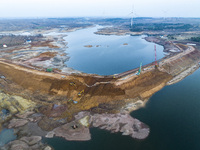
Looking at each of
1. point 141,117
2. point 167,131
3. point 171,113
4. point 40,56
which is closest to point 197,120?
point 171,113

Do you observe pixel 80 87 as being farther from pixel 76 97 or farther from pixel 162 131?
pixel 162 131

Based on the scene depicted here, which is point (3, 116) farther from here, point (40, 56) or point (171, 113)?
point (40, 56)

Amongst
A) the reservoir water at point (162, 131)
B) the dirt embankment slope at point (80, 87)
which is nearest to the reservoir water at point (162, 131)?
the reservoir water at point (162, 131)

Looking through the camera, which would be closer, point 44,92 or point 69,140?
point 69,140

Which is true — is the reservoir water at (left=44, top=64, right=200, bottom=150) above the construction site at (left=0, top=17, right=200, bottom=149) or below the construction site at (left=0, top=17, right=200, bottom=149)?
below

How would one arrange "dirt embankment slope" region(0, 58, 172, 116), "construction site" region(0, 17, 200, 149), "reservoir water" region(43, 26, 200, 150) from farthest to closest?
"dirt embankment slope" region(0, 58, 172, 116) < "construction site" region(0, 17, 200, 149) < "reservoir water" region(43, 26, 200, 150)

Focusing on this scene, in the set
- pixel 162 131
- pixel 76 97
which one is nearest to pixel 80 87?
pixel 76 97

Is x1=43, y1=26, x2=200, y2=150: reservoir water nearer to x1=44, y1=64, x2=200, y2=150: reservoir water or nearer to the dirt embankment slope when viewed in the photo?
x1=44, y1=64, x2=200, y2=150: reservoir water

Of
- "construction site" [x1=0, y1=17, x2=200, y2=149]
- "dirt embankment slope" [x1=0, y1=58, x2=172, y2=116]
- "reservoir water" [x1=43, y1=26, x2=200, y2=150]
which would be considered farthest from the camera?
"dirt embankment slope" [x1=0, y1=58, x2=172, y2=116]

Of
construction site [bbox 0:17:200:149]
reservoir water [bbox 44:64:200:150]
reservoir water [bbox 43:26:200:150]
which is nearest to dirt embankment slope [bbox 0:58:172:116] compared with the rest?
construction site [bbox 0:17:200:149]

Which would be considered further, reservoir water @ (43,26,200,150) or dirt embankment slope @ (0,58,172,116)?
dirt embankment slope @ (0,58,172,116)
